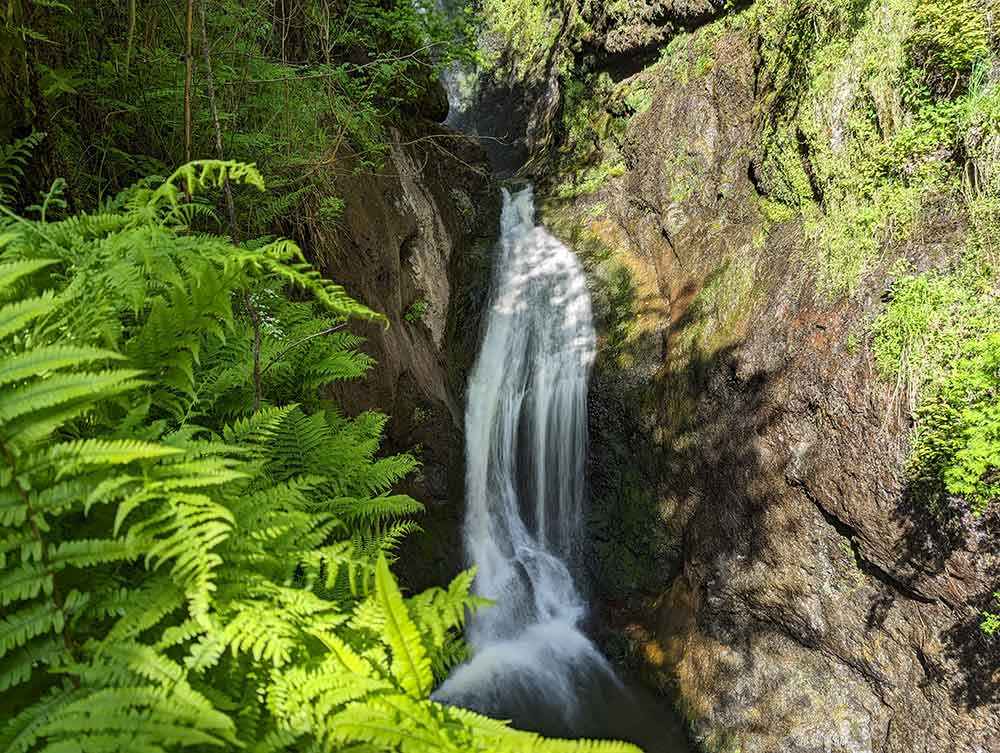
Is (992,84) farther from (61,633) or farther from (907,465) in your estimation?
(61,633)

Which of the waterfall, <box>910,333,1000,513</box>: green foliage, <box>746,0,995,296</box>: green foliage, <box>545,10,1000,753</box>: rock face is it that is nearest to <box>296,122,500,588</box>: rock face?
the waterfall

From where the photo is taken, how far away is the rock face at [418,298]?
6035 mm

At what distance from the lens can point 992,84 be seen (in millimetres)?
4914

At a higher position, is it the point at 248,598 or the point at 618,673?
the point at 248,598

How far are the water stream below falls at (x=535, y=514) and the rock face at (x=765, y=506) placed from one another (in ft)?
1.28

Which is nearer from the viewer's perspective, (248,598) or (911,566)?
(248,598)

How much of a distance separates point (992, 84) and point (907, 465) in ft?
11.4

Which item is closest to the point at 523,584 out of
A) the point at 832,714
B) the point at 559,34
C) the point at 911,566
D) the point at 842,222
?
the point at 832,714

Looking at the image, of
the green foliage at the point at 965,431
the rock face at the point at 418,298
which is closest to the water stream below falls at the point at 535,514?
the rock face at the point at 418,298

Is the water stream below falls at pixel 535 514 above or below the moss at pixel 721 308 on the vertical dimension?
below

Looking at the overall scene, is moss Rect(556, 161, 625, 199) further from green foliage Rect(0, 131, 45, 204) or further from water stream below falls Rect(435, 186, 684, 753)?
green foliage Rect(0, 131, 45, 204)

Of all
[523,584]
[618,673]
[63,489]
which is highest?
[63,489]

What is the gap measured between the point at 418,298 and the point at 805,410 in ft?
17.3

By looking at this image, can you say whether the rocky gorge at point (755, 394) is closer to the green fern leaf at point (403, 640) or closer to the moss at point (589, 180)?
the moss at point (589, 180)
